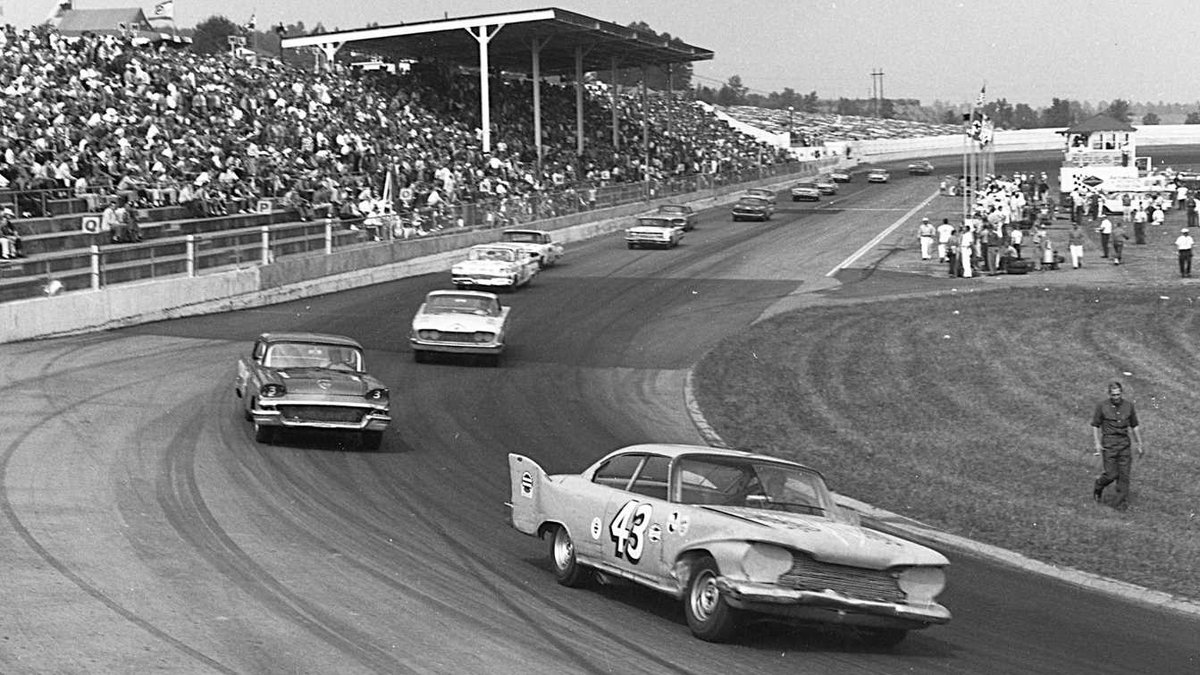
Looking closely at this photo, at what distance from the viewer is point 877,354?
30.4 meters

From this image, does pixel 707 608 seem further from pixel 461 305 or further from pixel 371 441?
pixel 461 305

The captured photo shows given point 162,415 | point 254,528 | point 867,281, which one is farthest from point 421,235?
point 254,528

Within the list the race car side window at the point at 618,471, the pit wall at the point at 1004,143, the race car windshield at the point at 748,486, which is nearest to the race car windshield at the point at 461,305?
the race car side window at the point at 618,471

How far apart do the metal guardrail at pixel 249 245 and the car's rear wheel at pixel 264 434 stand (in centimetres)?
1052

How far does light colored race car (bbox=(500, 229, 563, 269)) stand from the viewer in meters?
47.0

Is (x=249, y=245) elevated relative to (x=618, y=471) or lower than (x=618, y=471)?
elevated

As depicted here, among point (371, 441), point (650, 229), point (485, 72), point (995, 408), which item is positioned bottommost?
point (995, 408)

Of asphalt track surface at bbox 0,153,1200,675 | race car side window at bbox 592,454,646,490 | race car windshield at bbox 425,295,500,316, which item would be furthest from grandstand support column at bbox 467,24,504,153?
race car side window at bbox 592,454,646,490

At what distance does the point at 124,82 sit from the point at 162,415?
2201 cm

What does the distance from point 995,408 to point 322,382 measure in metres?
12.2

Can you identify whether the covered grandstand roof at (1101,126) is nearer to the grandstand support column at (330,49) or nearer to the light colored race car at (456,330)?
the grandstand support column at (330,49)

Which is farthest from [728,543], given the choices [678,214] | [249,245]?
[678,214]

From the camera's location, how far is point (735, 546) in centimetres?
1050

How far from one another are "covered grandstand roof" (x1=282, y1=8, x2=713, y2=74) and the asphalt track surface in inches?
1521
